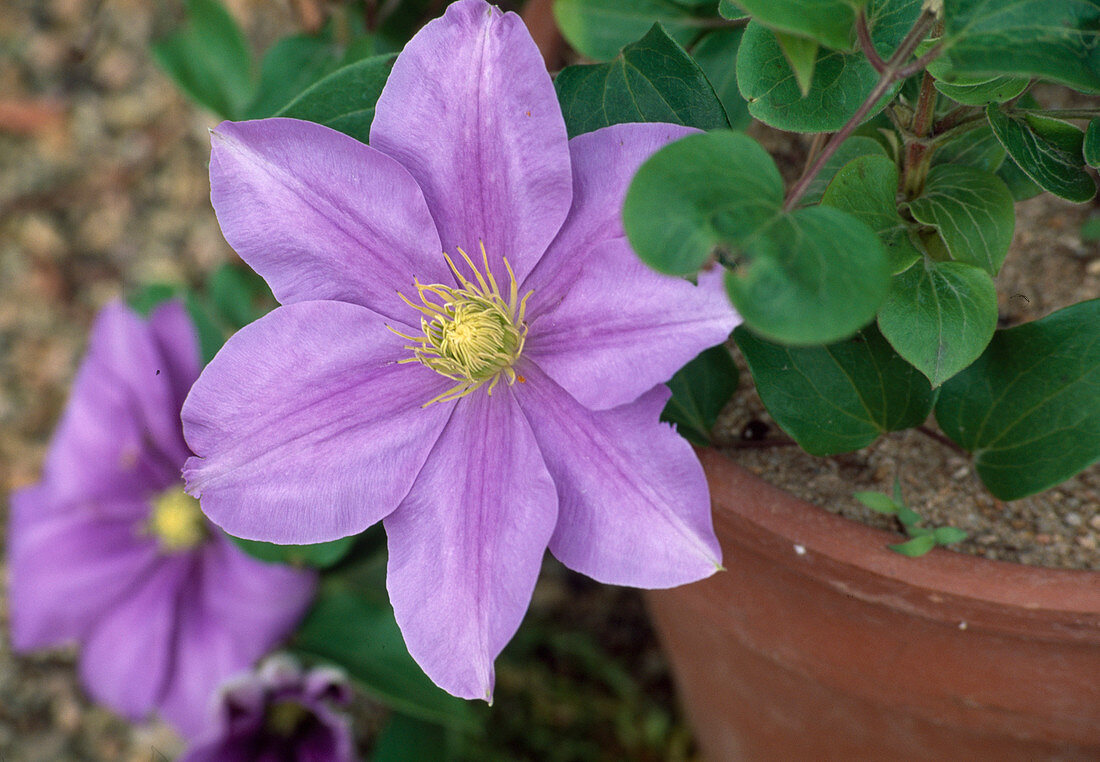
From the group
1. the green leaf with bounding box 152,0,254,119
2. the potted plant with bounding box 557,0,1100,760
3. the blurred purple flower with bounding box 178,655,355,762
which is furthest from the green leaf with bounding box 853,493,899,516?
the green leaf with bounding box 152,0,254,119

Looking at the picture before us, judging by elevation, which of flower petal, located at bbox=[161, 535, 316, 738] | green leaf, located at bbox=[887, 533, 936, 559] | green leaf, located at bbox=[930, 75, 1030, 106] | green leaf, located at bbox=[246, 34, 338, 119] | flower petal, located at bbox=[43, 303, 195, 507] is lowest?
flower petal, located at bbox=[161, 535, 316, 738]

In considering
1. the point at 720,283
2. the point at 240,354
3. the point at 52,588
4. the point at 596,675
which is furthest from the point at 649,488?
the point at 596,675

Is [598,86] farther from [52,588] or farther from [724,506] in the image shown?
[52,588]

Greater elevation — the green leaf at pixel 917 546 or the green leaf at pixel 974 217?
the green leaf at pixel 974 217

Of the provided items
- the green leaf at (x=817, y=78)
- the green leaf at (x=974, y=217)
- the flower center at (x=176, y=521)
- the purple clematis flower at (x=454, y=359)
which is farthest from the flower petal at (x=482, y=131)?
the flower center at (x=176, y=521)

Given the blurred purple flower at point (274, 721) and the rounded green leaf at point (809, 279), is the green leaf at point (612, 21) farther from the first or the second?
the blurred purple flower at point (274, 721)

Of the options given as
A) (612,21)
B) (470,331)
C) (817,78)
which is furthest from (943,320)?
(612,21)

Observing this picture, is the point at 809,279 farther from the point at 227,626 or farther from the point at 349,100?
the point at 227,626

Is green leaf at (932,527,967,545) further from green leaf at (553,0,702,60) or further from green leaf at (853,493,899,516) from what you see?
green leaf at (553,0,702,60)
